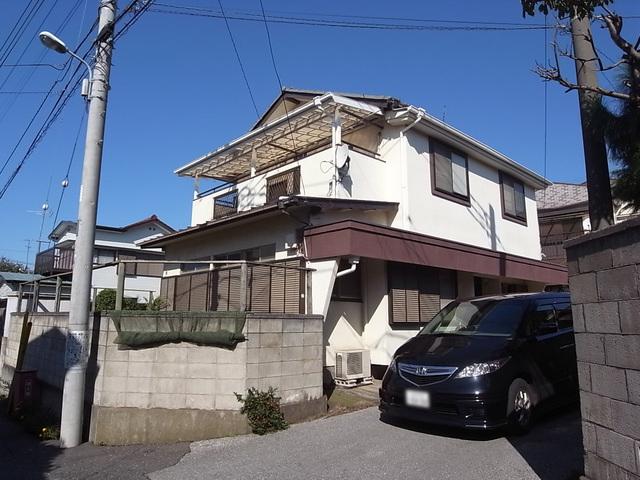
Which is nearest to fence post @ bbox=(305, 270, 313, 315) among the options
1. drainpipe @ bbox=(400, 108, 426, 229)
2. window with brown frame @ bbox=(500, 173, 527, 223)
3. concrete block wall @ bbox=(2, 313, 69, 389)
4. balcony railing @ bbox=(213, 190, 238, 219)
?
drainpipe @ bbox=(400, 108, 426, 229)

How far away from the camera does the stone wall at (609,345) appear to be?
11.5 feet

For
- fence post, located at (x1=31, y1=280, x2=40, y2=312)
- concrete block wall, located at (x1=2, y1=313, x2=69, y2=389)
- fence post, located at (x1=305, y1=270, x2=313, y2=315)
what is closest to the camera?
fence post, located at (x1=305, y1=270, x2=313, y2=315)

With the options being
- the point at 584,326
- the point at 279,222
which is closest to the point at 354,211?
the point at 279,222

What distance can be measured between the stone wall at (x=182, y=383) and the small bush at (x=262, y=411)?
95 millimetres

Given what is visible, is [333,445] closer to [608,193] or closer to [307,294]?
[307,294]

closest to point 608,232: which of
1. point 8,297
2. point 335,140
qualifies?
point 335,140

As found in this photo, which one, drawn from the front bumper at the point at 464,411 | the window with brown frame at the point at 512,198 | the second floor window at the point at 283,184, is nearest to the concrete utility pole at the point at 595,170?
the front bumper at the point at 464,411

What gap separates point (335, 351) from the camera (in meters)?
9.52

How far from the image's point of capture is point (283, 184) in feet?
40.5

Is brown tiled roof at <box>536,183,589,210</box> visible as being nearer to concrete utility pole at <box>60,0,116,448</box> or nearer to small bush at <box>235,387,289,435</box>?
small bush at <box>235,387,289,435</box>

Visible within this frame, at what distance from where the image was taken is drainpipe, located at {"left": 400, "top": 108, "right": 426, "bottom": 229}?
11122 millimetres

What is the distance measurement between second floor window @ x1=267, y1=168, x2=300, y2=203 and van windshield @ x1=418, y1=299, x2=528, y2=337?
5580mm

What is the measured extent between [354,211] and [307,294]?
3.07 metres

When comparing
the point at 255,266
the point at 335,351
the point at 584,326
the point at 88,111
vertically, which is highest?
the point at 88,111
